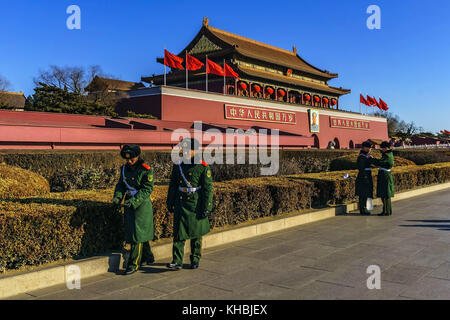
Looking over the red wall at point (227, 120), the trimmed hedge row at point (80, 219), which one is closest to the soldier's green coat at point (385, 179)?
the trimmed hedge row at point (80, 219)

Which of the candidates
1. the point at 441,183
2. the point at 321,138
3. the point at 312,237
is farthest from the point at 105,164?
the point at 321,138

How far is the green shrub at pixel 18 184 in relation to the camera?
19.2 ft

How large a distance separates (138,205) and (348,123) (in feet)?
121

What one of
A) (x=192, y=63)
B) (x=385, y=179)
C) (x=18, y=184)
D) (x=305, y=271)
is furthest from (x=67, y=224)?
(x=192, y=63)

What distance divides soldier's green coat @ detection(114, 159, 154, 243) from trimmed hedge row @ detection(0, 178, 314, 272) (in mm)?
389

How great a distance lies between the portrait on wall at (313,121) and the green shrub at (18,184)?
28809 mm

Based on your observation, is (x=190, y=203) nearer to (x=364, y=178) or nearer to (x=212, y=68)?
(x=364, y=178)

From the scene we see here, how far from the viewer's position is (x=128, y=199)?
444 cm

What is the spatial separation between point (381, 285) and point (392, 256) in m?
1.20

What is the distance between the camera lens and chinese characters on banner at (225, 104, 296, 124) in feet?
88.5

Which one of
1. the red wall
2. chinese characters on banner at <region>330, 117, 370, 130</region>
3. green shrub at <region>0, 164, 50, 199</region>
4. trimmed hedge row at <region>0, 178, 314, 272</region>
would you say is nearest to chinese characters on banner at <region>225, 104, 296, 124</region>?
the red wall

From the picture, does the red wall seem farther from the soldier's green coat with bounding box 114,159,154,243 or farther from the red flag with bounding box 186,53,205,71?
the soldier's green coat with bounding box 114,159,154,243
